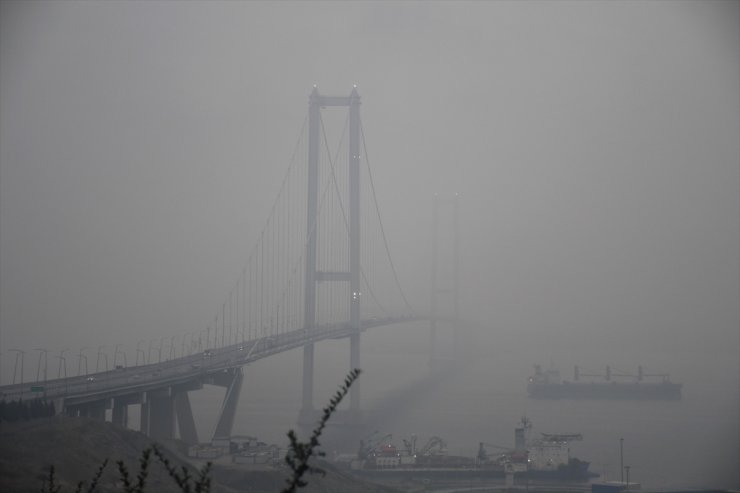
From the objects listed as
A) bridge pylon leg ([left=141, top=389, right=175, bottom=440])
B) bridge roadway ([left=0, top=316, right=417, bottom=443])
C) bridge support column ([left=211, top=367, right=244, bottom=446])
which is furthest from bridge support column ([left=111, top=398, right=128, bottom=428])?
bridge support column ([left=211, top=367, right=244, bottom=446])

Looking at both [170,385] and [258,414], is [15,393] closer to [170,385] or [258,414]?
[170,385]

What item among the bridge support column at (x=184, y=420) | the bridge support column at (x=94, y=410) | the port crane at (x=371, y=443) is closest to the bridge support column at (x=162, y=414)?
the bridge support column at (x=184, y=420)

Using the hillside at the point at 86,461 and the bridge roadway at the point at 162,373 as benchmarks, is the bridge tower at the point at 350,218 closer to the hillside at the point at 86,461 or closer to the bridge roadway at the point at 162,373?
the bridge roadway at the point at 162,373

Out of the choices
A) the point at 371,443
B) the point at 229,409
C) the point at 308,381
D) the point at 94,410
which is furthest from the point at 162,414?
the point at 308,381

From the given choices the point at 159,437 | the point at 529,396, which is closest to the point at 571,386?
the point at 529,396

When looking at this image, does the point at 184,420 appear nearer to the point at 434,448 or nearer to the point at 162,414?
the point at 162,414

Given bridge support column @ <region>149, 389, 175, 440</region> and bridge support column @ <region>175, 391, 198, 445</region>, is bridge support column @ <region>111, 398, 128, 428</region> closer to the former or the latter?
bridge support column @ <region>149, 389, 175, 440</region>
